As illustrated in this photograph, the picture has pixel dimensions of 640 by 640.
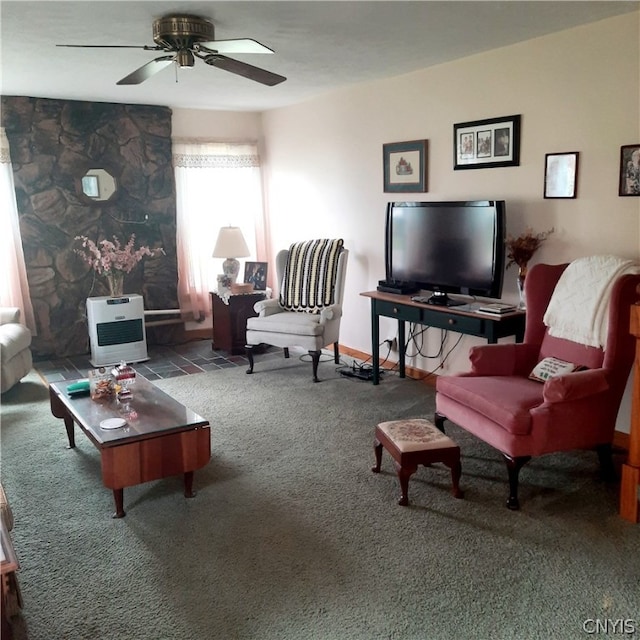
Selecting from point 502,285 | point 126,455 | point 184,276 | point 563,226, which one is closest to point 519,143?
point 563,226

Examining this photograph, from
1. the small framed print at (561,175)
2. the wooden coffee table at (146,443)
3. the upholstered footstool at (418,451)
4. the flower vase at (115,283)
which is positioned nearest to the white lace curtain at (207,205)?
the flower vase at (115,283)

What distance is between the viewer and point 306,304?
522 centimetres

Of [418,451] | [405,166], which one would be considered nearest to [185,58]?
[405,166]

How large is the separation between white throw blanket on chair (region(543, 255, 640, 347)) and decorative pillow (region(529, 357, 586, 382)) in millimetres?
130

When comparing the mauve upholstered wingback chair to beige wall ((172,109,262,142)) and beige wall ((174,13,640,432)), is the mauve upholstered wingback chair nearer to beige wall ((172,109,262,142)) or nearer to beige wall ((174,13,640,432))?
beige wall ((174,13,640,432))

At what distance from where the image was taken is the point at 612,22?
3.26 m

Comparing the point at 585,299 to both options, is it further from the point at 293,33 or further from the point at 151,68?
the point at 151,68

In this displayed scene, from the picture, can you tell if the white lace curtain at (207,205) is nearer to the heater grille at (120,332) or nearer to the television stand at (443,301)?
the heater grille at (120,332)

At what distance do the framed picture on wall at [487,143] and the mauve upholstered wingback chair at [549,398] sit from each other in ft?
4.14

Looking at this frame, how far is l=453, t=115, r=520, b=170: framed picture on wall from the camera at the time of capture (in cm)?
388

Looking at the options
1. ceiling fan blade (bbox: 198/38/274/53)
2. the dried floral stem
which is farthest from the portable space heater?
the dried floral stem

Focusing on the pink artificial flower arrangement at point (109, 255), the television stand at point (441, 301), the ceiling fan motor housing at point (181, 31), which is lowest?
the television stand at point (441, 301)

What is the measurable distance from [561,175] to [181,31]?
226 cm

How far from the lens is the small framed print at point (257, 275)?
19.9ft
